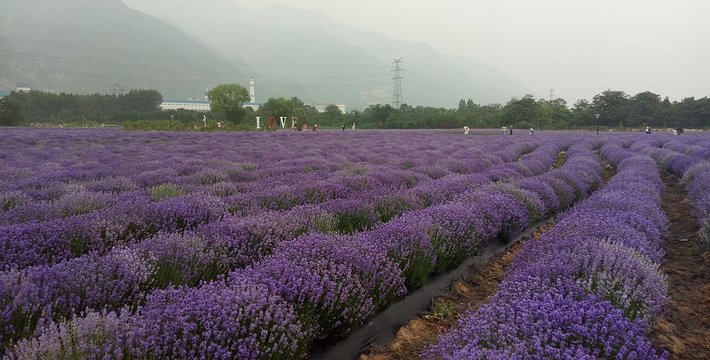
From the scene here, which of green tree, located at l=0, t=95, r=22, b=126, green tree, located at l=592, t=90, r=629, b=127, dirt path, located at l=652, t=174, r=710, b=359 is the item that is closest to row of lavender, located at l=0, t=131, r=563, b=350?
dirt path, located at l=652, t=174, r=710, b=359

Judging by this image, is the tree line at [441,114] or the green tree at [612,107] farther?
the green tree at [612,107]

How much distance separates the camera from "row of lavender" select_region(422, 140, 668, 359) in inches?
79.2

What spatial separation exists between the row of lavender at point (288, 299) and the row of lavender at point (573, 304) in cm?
73

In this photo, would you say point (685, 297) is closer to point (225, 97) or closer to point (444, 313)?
point (444, 313)

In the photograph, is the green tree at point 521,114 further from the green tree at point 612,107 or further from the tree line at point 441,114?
the green tree at point 612,107

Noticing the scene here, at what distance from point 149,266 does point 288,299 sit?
0.98 metres

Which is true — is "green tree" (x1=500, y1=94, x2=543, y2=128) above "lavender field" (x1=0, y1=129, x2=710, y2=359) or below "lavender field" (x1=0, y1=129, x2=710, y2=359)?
above

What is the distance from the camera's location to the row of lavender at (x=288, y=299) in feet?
6.43

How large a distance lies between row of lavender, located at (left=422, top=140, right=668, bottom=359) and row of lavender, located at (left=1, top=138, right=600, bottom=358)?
733mm

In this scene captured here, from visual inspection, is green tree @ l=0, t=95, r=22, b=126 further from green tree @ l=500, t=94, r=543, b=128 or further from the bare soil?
green tree @ l=500, t=94, r=543, b=128

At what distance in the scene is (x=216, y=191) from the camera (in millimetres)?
6363

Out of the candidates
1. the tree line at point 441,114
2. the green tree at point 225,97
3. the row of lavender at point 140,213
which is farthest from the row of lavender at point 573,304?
the green tree at point 225,97

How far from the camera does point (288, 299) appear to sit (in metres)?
2.67

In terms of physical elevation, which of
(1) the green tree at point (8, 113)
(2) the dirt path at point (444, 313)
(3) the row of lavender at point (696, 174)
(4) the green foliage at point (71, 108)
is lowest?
(2) the dirt path at point (444, 313)
